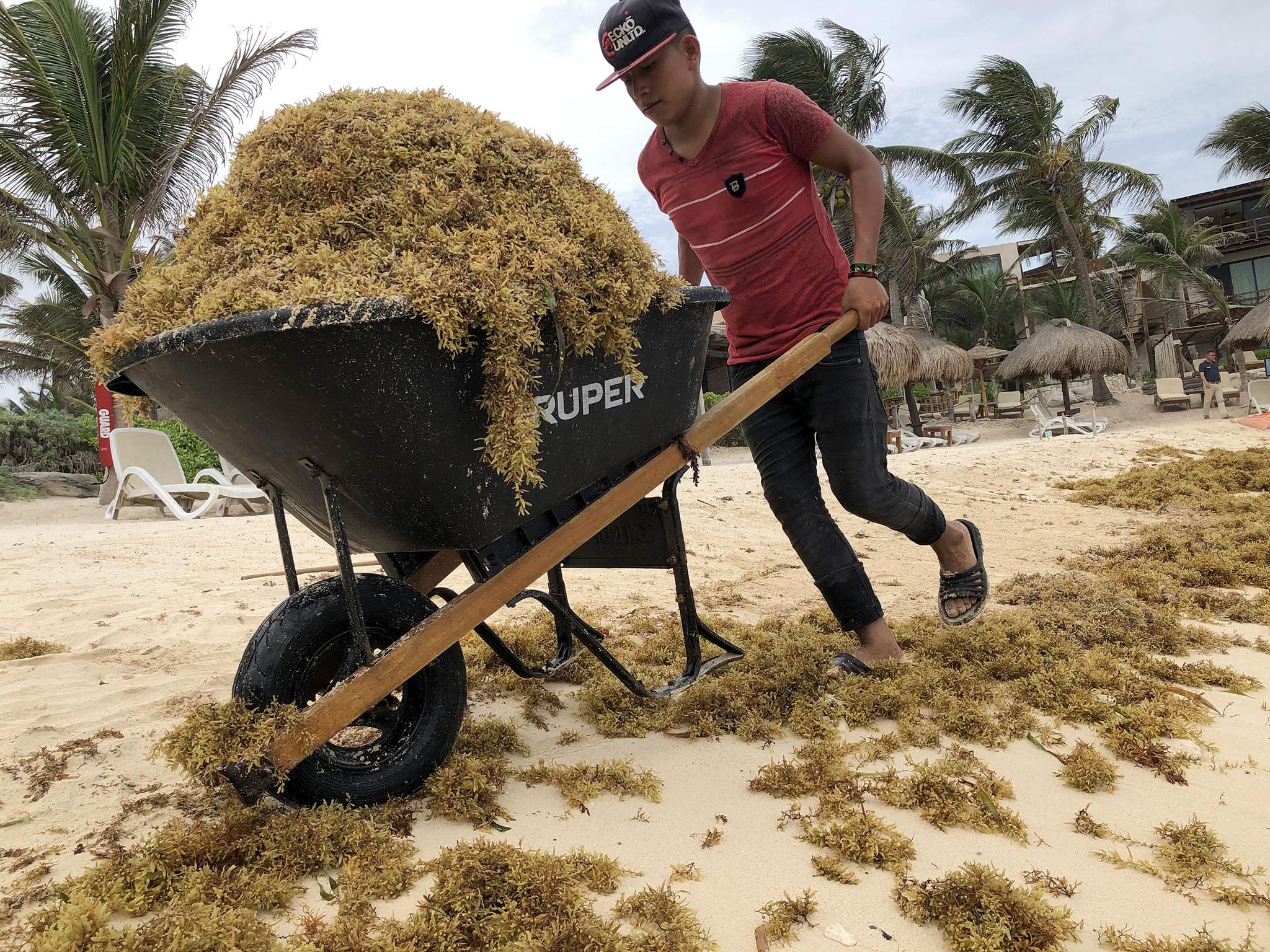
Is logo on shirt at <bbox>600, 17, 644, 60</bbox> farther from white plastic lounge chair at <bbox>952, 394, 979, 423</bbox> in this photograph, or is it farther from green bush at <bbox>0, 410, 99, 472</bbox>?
white plastic lounge chair at <bbox>952, 394, 979, 423</bbox>

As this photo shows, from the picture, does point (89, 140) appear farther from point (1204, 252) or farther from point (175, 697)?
point (1204, 252)

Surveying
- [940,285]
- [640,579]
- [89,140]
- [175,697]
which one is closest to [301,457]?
[175,697]

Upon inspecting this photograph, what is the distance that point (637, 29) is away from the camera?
205 cm

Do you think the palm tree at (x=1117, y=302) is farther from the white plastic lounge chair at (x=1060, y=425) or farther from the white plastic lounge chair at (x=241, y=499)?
the white plastic lounge chair at (x=241, y=499)

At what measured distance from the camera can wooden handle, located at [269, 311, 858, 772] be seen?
147 cm

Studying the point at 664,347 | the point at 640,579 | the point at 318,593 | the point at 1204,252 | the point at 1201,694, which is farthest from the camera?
the point at 1204,252

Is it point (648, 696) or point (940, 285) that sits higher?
point (940, 285)

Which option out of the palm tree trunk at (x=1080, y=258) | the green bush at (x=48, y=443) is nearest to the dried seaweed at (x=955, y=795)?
the green bush at (x=48, y=443)

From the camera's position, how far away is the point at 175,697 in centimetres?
234

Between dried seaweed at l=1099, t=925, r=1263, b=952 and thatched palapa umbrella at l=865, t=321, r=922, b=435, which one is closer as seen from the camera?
dried seaweed at l=1099, t=925, r=1263, b=952

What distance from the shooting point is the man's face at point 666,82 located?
2137 mm

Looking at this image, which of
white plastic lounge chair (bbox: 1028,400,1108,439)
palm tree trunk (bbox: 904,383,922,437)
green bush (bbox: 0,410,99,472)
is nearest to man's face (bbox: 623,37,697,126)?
white plastic lounge chair (bbox: 1028,400,1108,439)

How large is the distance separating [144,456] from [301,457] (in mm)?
9274

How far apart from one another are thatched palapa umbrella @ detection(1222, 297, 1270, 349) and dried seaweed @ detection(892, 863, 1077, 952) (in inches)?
894
